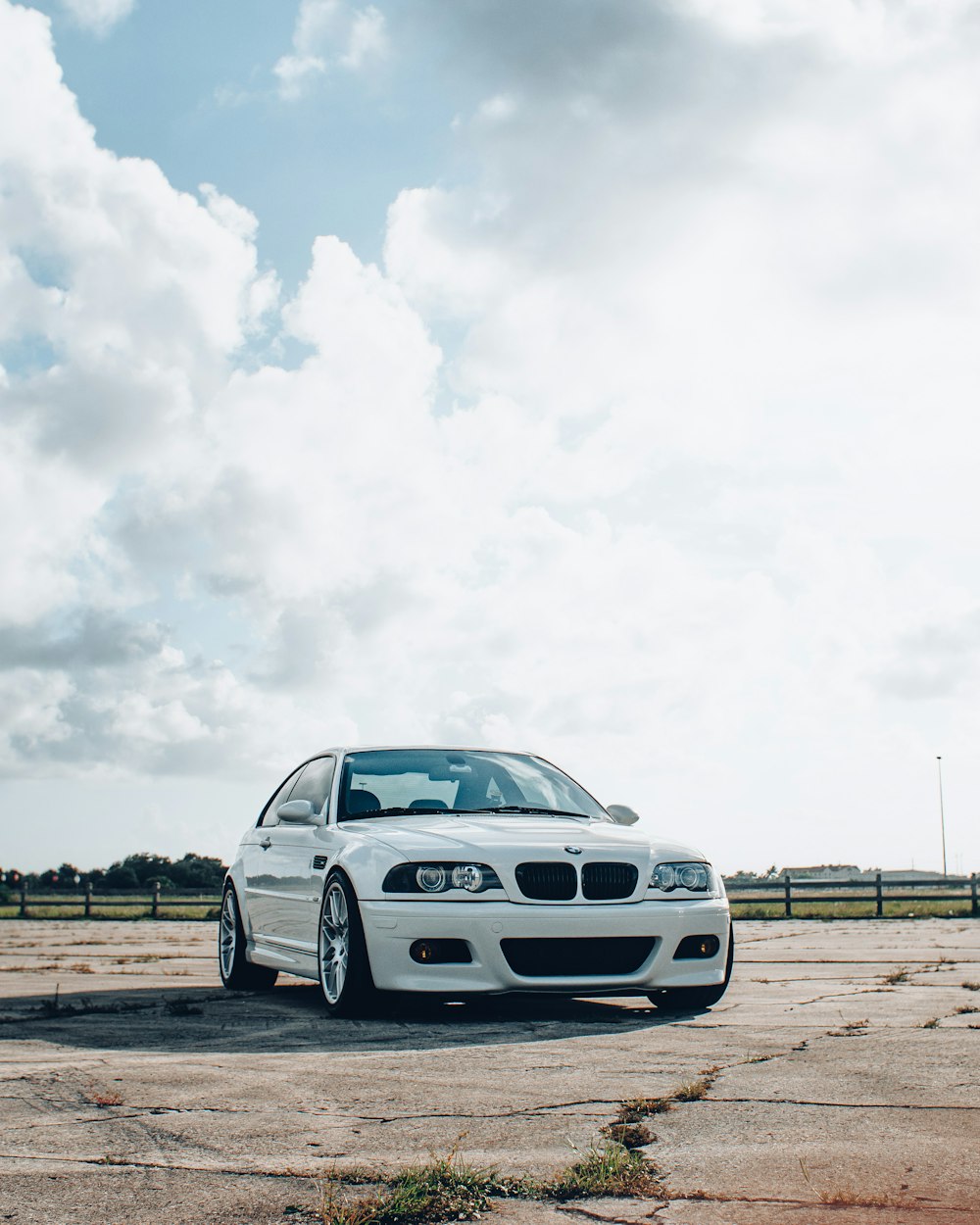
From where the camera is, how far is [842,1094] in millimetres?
4109

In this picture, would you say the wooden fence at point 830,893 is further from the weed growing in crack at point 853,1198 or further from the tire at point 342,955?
the weed growing in crack at point 853,1198

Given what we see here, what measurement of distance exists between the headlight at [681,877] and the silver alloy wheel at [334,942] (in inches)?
61.2

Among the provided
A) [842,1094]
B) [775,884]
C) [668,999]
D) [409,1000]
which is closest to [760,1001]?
[668,999]

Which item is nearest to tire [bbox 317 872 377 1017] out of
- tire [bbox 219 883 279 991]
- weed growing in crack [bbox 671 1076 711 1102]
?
tire [bbox 219 883 279 991]

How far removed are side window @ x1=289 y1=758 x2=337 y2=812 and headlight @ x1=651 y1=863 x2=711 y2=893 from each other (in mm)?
2027

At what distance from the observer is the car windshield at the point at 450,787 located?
7625 millimetres

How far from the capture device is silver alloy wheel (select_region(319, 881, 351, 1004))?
21.7ft

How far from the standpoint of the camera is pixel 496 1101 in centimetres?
401

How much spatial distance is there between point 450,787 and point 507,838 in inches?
49.0

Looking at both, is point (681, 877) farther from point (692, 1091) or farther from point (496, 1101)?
point (496, 1101)

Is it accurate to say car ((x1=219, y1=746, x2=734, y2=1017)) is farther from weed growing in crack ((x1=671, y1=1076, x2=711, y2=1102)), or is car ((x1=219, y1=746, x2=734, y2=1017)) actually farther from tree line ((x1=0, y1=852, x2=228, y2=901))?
tree line ((x1=0, y1=852, x2=228, y2=901))

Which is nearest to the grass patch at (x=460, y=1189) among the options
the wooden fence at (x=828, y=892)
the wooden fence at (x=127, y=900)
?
the wooden fence at (x=828, y=892)

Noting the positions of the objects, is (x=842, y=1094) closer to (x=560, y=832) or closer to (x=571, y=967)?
(x=571, y=967)

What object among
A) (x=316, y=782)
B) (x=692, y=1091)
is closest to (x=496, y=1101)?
(x=692, y=1091)
